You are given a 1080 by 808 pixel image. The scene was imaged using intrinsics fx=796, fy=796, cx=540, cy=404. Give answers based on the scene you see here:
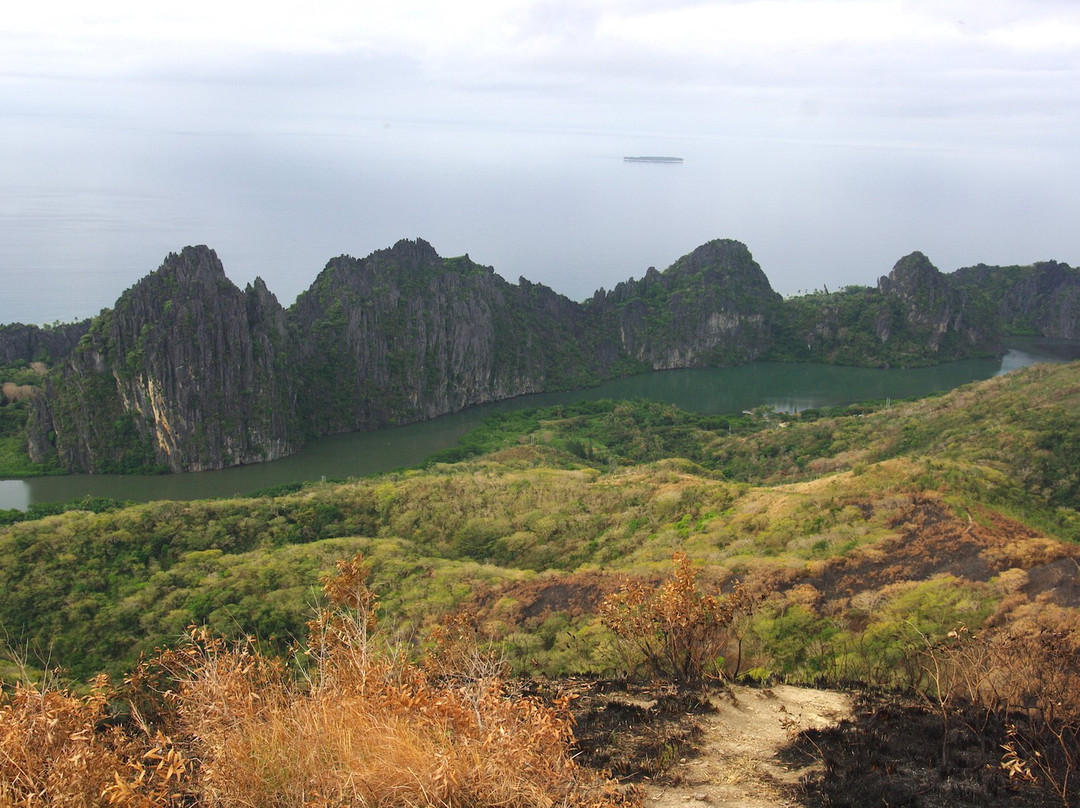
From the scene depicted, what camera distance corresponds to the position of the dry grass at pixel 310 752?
546 centimetres

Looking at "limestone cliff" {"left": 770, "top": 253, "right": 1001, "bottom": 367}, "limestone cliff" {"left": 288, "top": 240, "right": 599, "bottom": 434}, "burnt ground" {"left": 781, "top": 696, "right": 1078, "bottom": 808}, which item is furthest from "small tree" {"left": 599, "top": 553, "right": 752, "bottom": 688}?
"limestone cliff" {"left": 770, "top": 253, "right": 1001, "bottom": 367}

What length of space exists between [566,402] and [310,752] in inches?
2507

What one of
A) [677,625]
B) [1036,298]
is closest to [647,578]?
[677,625]

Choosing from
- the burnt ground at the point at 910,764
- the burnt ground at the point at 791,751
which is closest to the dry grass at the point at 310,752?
the burnt ground at the point at 791,751

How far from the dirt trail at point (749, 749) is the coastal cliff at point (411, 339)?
4597cm

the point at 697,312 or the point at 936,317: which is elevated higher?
the point at 697,312

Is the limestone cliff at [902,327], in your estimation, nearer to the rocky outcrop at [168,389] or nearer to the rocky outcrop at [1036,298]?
the rocky outcrop at [1036,298]

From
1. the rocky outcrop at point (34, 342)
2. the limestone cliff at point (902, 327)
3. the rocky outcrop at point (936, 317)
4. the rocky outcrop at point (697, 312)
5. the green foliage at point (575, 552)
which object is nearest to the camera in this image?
the green foliage at point (575, 552)

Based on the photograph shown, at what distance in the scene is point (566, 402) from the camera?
6931 centimetres

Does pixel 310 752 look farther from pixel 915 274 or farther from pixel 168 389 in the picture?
pixel 915 274

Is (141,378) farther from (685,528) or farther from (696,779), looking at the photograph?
(696,779)

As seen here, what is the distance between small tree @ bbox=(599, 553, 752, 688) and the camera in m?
10.4

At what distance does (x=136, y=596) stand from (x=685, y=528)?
14581 mm

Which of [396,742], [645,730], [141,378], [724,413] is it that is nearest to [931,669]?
[645,730]
